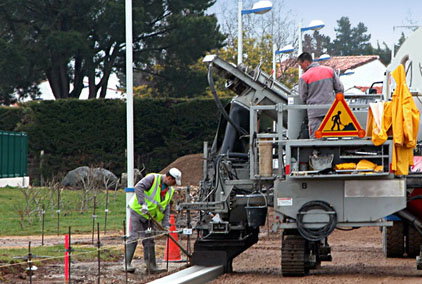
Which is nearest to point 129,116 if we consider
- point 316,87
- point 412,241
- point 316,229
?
point 316,87

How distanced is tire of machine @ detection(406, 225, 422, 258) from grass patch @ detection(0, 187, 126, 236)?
8.10 metres

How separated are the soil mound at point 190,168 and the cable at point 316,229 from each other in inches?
1001

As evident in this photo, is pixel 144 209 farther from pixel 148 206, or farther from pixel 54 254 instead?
pixel 54 254

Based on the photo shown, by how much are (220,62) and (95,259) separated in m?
3.95

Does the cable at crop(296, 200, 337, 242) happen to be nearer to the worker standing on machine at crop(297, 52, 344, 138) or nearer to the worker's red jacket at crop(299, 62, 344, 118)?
the worker standing on machine at crop(297, 52, 344, 138)

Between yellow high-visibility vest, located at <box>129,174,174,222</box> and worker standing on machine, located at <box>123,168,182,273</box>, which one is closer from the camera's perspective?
worker standing on machine, located at <box>123,168,182,273</box>

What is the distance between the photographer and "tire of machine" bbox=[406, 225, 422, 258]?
16016 millimetres

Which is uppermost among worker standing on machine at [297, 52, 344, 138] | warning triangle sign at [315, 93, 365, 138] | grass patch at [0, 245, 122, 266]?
worker standing on machine at [297, 52, 344, 138]

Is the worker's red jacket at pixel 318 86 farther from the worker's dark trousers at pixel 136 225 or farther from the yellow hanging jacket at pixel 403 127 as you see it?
the worker's dark trousers at pixel 136 225

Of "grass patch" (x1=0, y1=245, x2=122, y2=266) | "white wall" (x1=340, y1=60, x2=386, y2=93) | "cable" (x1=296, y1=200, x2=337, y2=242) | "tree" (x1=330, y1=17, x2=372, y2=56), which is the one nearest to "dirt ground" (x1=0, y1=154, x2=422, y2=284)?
"grass patch" (x1=0, y1=245, x2=122, y2=266)

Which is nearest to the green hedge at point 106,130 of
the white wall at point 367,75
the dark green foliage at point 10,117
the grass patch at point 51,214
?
the dark green foliage at point 10,117

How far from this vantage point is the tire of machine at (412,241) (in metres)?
16.0

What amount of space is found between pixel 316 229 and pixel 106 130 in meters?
32.4

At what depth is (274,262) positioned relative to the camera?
635 inches
